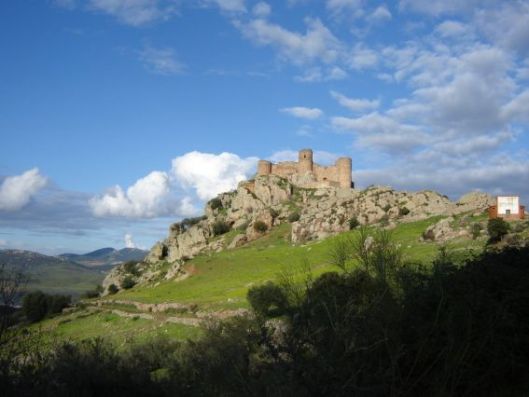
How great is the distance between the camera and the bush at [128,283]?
77750mm

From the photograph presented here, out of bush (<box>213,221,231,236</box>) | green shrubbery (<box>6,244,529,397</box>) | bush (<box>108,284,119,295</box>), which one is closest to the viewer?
green shrubbery (<box>6,244,529,397</box>)

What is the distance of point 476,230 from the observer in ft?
135

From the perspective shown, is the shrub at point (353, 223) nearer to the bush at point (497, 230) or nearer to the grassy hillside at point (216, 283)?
the grassy hillside at point (216, 283)

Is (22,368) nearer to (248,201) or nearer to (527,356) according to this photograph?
(527,356)

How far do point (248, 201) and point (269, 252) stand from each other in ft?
114

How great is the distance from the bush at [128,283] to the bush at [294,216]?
26712mm

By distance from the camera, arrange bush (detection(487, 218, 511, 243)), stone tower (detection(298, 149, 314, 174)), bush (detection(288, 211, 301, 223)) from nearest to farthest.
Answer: bush (detection(487, 218, 511, 243)) → bush (detection(288, 211, 301, 223)) → stone tower (detection(298, 149, 314, 174))

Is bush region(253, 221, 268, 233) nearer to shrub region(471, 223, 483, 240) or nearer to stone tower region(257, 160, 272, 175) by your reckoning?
stone tower region(257, 160, 272, 175)

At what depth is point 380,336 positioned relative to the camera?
8203mm

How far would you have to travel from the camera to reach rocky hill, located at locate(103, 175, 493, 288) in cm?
6450

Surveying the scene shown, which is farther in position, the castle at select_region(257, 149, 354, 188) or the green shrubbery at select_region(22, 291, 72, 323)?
the castle at select_region(257, 149, 354, 188)

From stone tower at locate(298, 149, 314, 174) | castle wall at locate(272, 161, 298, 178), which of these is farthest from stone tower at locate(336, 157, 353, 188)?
castle wall at locate(272, 161, 298, 178)

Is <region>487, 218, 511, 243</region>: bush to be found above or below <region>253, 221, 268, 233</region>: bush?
below

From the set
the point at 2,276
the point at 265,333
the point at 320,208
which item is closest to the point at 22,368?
the point at 2,276
